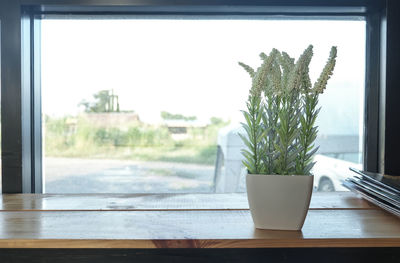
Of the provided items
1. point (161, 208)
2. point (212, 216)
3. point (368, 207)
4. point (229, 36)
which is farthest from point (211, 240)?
point (229, 36)

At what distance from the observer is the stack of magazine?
101cm

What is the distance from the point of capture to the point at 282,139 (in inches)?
37.4

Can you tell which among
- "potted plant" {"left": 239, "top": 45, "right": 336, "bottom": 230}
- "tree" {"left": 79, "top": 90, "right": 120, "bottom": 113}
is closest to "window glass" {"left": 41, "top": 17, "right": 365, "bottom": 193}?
Result: "tree" {"left": 79, "top": 90, "right": 120, "bottom": 113}

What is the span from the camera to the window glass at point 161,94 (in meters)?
1.42

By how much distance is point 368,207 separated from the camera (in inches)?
45.2

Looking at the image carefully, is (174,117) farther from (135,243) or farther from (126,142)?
(135,243)

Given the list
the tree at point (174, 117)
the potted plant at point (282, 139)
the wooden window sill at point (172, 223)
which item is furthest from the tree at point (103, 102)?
the potted plant at point (282, 139)

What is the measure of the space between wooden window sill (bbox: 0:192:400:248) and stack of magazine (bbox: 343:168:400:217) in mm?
32

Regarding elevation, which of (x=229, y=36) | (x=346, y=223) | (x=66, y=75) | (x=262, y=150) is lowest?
(x=346, y=223)

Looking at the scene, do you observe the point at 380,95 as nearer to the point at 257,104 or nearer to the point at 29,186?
the point at 257,104

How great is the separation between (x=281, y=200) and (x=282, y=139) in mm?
131

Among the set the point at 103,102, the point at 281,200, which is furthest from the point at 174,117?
the point at 281,200

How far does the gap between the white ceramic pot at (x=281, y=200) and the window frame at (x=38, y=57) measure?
0.57m

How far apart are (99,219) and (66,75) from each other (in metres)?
0.61
